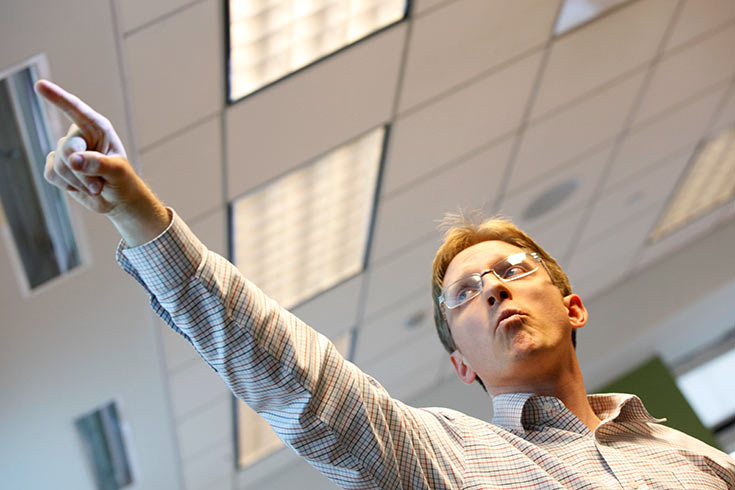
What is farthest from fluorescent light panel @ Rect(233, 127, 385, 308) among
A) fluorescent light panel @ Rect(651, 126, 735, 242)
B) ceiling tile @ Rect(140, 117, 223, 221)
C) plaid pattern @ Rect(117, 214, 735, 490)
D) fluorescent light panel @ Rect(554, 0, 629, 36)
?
fluorescent light panel @ Rect(651, 126, 735, 242)

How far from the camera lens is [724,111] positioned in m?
4.59

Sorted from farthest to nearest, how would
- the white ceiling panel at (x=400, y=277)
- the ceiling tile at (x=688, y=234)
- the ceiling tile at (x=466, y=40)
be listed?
the ceiling tile at (x=688, y=234), the white ceiling panel at (x=400, y=277), the ceiling tile at (x=466, y=40)

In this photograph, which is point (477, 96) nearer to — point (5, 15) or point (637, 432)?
point (5, 15)

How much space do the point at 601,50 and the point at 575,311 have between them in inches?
86.8

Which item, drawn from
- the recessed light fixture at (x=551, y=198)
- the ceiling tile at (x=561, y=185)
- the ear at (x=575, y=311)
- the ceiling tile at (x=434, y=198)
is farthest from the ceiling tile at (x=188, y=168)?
the recessed light fixture at (x=551, y=198)

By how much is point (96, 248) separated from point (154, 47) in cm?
70

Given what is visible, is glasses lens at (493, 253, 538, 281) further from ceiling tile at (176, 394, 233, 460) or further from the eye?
ceiling tile at (176, 394, 233, 460)

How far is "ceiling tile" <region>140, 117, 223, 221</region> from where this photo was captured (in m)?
2.47

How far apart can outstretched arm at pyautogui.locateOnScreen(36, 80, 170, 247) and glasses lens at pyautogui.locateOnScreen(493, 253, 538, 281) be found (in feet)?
2.04

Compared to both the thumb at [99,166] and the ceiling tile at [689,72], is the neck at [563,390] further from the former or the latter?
the ceiling tile at [689,72]

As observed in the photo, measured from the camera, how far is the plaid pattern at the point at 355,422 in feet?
3.44

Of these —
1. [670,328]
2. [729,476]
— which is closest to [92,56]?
[729,476]

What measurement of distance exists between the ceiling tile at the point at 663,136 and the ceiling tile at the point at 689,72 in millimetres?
102

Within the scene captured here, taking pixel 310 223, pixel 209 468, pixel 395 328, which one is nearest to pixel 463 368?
pixel 310 223
